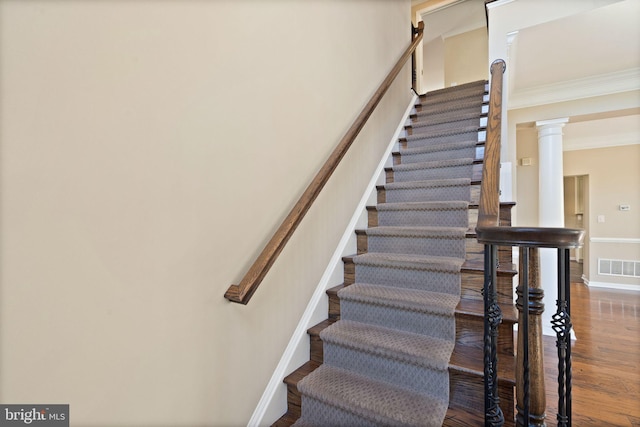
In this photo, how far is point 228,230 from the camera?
1.22 metres

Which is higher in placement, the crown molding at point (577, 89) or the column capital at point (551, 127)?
the crown molding at point (577, 89)

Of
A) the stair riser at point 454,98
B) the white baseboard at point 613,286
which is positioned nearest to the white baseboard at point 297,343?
the stair riser at point 454,98

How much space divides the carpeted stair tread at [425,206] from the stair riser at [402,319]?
84 centimetres

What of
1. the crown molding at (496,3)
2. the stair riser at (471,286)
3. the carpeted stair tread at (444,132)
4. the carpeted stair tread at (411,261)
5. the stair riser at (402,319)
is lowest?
the stair riser at (402,319)

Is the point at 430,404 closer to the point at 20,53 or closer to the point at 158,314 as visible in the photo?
the point at 158,314

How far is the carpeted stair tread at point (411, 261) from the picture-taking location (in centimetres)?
175

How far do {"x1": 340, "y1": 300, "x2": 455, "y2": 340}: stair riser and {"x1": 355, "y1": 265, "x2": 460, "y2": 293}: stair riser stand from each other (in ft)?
0.80

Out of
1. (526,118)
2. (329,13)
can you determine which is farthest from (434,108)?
(329,13)

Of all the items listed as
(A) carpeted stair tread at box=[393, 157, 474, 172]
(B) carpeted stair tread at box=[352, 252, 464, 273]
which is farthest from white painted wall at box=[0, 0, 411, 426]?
(A) carpeted stair tread at box=[393, 157, 474, 172]

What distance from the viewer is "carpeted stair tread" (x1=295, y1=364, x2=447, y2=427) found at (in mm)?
1229

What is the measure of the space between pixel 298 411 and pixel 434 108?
3.30m

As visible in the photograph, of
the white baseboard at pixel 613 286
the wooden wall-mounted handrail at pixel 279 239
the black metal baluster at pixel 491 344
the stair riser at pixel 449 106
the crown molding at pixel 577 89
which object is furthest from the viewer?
the white baseboard at pixel 613 286

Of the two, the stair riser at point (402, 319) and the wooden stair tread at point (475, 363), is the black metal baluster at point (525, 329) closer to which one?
the wooden stair tread at point (475, 363)

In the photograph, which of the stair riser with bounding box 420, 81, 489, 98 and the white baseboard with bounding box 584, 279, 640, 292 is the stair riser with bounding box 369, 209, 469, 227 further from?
the white baseboard with bounding box 584, 279, 640, 292
